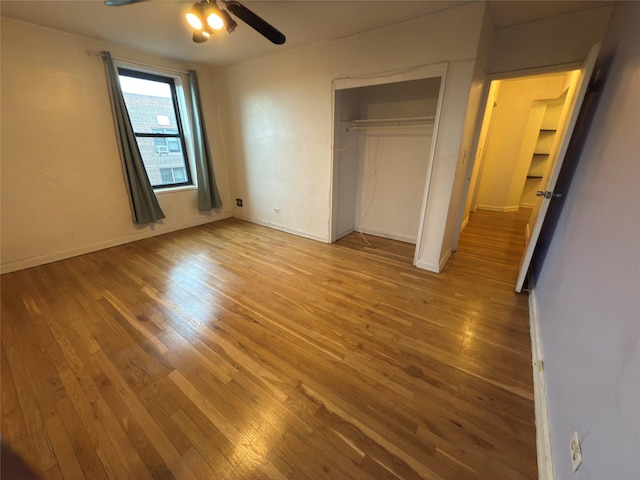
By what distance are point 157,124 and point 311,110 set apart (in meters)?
2.37

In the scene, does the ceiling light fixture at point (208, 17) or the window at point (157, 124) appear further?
the window at point (157, 124)

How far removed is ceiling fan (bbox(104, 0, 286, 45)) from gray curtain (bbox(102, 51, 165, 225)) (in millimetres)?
1704

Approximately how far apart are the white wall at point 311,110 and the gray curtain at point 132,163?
1433mm

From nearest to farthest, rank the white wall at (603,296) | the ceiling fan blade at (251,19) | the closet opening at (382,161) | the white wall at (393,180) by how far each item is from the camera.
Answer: the white wall at (603,296), the ceiling fan blade at (251,19), the closet opening at (382,161), the white wall at (393,180)

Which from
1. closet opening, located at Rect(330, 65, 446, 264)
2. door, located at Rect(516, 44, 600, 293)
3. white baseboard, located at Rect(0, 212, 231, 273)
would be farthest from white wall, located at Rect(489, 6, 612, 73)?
white baseboard, located at Rect(0, 212, 231, 273)

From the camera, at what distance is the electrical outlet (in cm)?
91

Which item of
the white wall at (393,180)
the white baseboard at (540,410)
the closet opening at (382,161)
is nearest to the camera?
the white baseboard at (540,410)

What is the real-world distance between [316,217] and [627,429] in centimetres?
326

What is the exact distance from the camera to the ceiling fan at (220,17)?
1728 millimetres

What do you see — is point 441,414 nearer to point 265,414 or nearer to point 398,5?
point 265,414

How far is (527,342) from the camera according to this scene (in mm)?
1836

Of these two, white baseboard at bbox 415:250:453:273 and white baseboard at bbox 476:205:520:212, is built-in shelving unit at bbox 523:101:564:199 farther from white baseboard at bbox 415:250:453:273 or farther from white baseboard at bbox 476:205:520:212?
white baseboard at bbox 415:250:453:273

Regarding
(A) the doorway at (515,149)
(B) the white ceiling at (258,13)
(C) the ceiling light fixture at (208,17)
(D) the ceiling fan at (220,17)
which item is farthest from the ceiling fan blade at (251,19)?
→ (A) the doorway at (515,149)

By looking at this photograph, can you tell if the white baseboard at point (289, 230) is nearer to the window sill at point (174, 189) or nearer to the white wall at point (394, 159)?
the white wall at point (394, 159)
